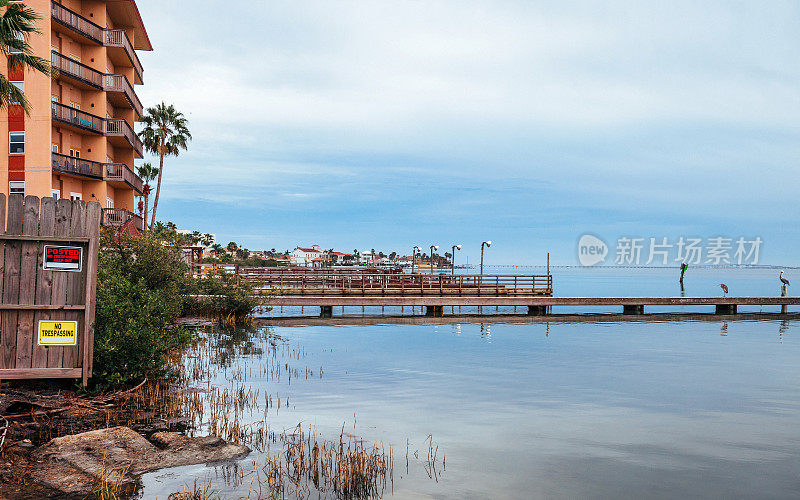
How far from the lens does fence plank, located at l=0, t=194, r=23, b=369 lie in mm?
7648

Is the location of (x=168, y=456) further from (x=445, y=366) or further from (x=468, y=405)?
(x=445, y=366)

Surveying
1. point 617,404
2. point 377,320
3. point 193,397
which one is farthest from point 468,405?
point 377,320

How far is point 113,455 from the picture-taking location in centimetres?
870

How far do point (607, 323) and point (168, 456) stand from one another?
34.3 m

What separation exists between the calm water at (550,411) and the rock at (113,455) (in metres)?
0.36

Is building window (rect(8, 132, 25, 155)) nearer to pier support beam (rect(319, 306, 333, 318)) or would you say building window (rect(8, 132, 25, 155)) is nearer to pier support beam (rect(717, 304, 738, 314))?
pier support beam (rect(319, 306, 333, 318))

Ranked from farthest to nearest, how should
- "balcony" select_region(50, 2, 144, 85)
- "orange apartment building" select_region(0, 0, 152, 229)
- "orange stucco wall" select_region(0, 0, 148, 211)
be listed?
"balcony" select_region(50, 2, 144, 85), "orange apartment building" select_region(0, 0, 152, 229), "orange stucco wall" select_region(0, 0, 148, 211)

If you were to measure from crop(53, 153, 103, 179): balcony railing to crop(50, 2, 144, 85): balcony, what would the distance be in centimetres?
754

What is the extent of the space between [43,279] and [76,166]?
33863mm

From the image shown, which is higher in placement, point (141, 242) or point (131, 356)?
point (141, 242)

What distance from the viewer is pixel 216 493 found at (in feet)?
26.2

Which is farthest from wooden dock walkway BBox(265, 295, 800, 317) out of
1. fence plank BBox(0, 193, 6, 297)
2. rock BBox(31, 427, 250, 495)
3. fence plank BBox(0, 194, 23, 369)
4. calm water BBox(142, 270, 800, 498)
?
fence plank BBox(0, 193, 6, 297)

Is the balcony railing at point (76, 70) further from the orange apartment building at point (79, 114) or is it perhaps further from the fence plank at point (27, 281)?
the fence plank at point (27, 281)

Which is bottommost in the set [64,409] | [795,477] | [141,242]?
[795,477]
